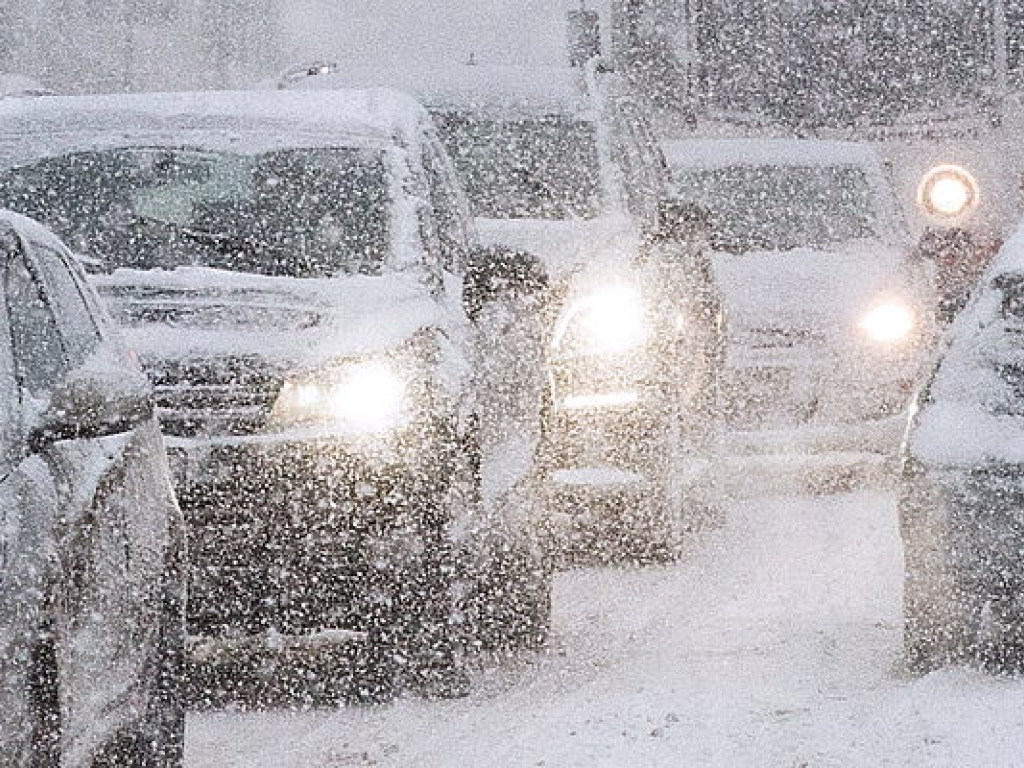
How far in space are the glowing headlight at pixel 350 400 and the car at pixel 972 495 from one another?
4.89ft

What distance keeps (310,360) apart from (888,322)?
533 cm

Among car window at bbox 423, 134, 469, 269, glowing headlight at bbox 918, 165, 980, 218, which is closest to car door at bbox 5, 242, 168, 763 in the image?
car window at bbox 423, 134, 469, 269

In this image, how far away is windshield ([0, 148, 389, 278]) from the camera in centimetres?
788

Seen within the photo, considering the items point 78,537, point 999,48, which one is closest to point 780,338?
point 999,48

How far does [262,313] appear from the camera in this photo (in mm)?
7336

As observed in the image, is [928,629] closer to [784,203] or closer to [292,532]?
[292,532]

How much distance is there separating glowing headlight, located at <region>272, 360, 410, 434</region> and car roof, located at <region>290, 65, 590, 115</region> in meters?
4.70

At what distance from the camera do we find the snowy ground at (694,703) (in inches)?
252

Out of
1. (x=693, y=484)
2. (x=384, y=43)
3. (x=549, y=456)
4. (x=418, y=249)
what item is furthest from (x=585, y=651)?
(x=384, y=43)

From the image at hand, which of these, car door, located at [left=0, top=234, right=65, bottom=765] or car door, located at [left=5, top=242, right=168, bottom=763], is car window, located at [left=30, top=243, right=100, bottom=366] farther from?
car door, located at [left=0, top=234, right=65, bottom=765]

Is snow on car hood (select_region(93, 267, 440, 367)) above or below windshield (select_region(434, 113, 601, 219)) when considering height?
above

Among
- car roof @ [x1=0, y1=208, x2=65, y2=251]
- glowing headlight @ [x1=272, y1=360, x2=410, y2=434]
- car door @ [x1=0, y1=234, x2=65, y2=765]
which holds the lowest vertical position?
glowing headlight @ [x1=272, y1=360, x2=410, y2=434]

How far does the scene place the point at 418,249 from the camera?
806cm

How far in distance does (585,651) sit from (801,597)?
4.15 ft
